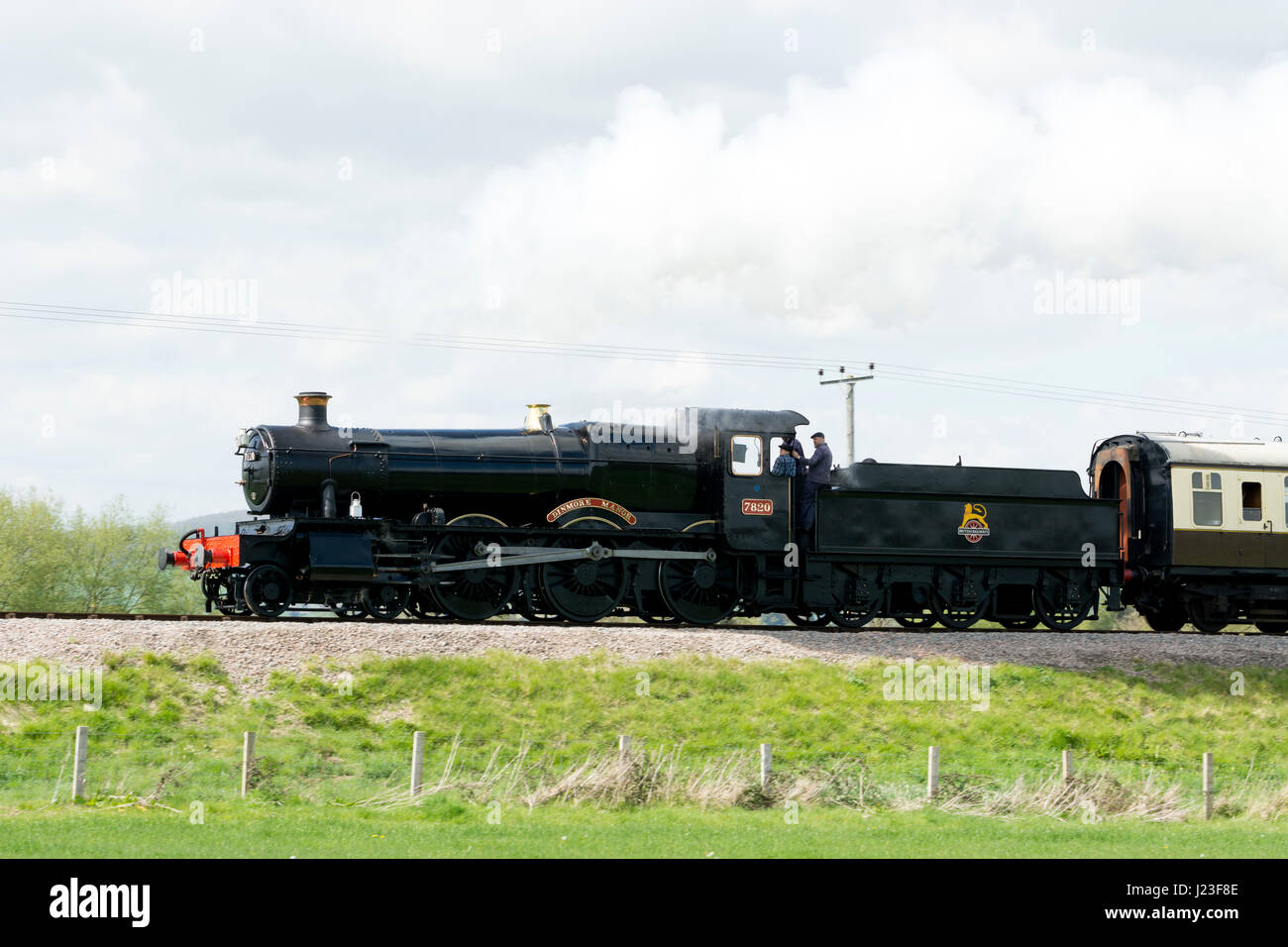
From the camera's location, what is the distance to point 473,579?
65.1ft

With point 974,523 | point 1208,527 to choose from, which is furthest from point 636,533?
point 1208,527

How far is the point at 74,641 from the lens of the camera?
55.2 feet

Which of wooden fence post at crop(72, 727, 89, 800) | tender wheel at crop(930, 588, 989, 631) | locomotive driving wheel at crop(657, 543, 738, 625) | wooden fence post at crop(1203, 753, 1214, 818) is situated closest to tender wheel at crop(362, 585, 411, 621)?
locomotive driving wheel at crop(657, 543, 738, 625)

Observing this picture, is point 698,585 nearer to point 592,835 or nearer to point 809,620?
point 809,620

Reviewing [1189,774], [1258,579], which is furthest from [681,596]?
[1258,579]

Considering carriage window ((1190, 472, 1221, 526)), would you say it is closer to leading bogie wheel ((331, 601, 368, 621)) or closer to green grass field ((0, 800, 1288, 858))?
green grass field ((0, 800, 1288, 858))

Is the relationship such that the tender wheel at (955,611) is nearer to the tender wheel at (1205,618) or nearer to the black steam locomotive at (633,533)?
the black steam locomotive at (633,533)

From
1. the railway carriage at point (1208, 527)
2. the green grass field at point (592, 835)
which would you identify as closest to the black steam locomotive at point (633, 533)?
the railway carriage at point (1208, 527)

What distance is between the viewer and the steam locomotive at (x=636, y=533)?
19.2 meters

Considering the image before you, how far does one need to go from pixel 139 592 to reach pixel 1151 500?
32789mm

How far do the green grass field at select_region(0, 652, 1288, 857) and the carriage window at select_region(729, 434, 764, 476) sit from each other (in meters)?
3.44

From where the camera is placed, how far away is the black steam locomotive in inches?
755

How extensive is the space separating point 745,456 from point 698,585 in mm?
2187

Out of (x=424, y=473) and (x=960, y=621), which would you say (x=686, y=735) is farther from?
(x=960, y=621)
